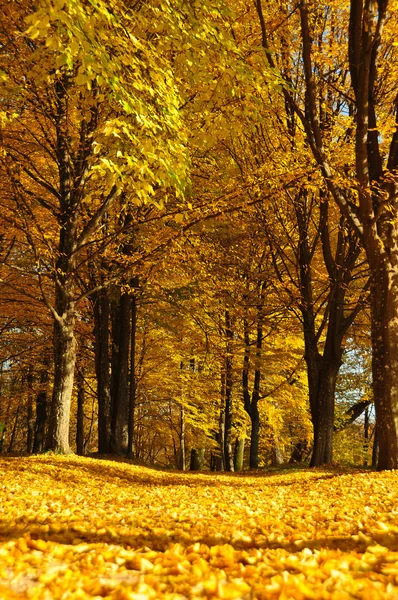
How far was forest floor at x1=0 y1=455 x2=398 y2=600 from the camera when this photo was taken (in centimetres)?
206

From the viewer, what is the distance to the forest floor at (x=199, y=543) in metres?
2.06

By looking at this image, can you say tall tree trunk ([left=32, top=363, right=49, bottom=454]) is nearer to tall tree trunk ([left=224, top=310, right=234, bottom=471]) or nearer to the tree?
tall tree trunk ([left=224, top=310, right=234, bottom=471])

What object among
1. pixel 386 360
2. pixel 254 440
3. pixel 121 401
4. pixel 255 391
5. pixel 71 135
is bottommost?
pixel 254 440

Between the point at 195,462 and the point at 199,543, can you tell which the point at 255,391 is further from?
the point at 199,543

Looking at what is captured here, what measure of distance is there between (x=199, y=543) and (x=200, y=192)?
35.1 ft

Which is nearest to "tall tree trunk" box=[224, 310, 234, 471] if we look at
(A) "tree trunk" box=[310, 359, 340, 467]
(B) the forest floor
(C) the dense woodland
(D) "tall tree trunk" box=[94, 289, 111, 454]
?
(C) the dense woodland

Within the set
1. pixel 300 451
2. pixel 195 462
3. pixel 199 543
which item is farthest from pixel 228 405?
pixel 199 543

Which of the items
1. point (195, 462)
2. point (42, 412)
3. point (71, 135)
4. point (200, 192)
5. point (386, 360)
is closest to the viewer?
point (386, 360)

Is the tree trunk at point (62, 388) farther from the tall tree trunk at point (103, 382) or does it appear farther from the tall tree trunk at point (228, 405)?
the tall tree trunk at point (228, 405)

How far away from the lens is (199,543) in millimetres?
3059

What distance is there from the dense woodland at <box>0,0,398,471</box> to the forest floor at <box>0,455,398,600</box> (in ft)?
11.0

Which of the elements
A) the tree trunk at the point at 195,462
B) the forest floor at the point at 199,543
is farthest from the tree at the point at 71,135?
the tree trunk at the point at 195,462

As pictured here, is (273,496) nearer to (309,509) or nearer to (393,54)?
(309,509)

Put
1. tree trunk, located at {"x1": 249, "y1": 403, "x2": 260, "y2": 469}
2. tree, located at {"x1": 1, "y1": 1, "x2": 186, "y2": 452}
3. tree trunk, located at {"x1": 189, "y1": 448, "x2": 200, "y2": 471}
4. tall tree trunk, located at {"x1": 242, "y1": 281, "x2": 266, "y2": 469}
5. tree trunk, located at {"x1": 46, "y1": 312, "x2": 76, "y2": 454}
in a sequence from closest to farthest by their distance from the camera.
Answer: tree, located at {"x1": 1, "y1": 1, "x2": 186, "y2": 452} < tree trunk, located at {"x1": 46, "y1": 312, "x2": 76, "y2": 454} < tall tree trunk, located at {"x1": 242, "y1": 281, "x2": 266, "y2": 469} < tree trunk, located at {"x1": 249, "y1": 403, "x2": 260, "y2": 469} < tree trunk, located at {"x1": 189, "y1": 448, "x2": 200, "y2": 471}
